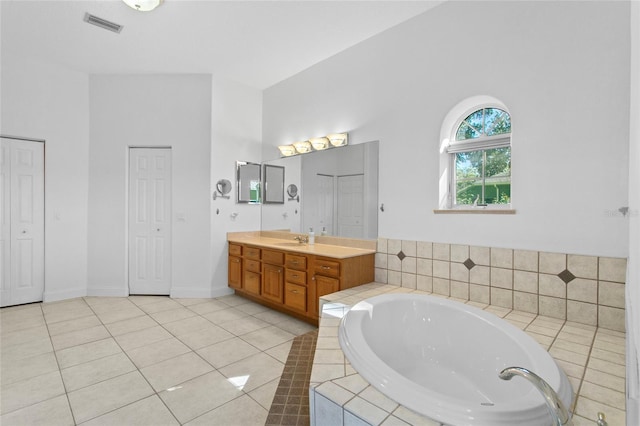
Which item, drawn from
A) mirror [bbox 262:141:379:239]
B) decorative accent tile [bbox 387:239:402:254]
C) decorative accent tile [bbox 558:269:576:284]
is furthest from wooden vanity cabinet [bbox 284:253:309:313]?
decorative accent tile [bbox 558:269:576:284]

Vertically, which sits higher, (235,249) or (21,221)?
(21,221)

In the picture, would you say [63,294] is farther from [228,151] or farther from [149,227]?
[228,151]

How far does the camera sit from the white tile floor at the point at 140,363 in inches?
70.4

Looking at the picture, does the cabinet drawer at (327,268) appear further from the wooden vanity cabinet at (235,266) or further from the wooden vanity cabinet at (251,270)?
the wooden vanity cabinet at (235,266)

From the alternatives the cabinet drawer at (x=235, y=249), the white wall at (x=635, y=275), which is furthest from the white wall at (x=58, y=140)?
the white wall at (x=635, y=275)

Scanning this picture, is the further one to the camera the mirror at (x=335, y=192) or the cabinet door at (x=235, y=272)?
the cabinet door at (x=235, y=272)

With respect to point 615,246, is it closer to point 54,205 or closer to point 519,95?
point 519,95

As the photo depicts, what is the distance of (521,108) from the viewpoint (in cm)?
216

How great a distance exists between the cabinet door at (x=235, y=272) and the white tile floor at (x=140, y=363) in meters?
0.36

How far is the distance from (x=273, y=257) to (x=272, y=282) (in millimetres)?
277

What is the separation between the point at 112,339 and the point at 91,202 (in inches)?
83.9

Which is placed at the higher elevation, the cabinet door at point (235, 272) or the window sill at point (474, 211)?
the window sill at point (474, 211)

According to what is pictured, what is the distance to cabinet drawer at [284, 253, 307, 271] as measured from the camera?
121 inches

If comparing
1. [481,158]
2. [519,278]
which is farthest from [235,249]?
[519,278]
